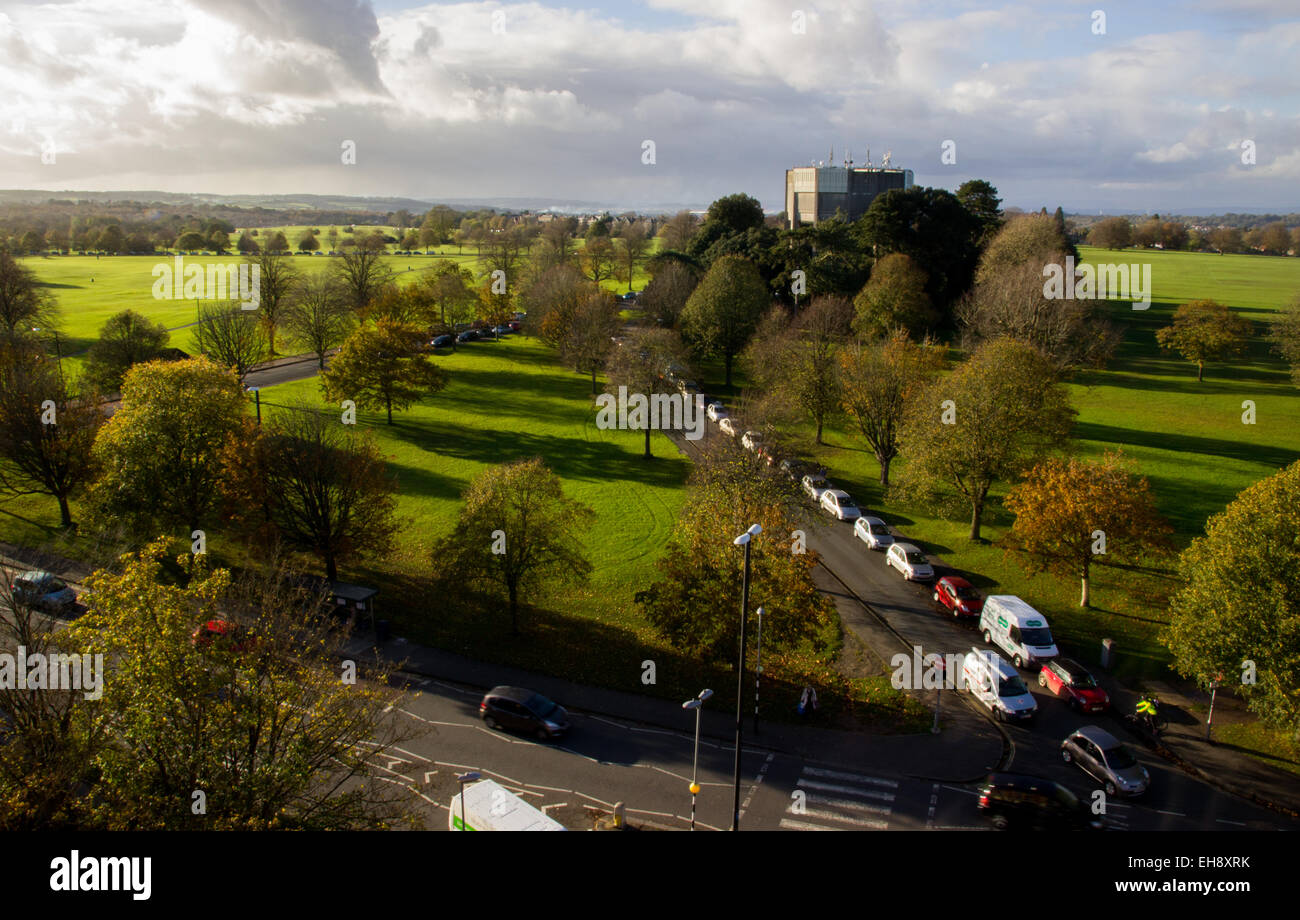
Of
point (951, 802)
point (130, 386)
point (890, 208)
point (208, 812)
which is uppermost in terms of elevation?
point (890, 208)

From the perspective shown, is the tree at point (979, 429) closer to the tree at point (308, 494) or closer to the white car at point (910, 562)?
the white car at point (910, 562)

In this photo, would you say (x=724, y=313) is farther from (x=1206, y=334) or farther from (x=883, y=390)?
(x=1206, y=334)

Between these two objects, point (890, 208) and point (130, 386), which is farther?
point (890, 208)

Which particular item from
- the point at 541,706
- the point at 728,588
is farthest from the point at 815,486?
the point at 541,706
